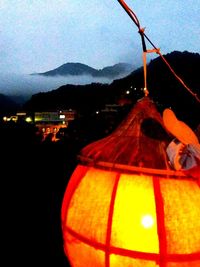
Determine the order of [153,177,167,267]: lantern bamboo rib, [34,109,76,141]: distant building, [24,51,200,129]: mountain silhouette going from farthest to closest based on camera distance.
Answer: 1. [34,109,76,141]: distant building
2. [24,51,200,129]: mountain silhouette
3. [153,177,167,267]: lantern bamboo rib

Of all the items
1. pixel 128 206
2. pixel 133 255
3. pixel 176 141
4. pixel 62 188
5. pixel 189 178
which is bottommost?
pixel 62 188

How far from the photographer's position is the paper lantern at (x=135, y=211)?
5.43 feet

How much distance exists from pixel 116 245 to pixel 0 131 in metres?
11.4

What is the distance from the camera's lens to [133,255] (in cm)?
167

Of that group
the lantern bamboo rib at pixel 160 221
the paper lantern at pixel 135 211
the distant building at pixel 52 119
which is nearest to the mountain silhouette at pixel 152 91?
the distant building at pixel 52 119

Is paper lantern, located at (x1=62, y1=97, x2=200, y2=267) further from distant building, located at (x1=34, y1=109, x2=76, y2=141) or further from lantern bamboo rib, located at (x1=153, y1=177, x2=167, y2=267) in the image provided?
distant building, located at (x1=34, y1=109, x2=76, y2=141)

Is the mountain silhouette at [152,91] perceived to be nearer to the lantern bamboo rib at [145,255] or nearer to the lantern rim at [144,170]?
the lantern rim at [144,170]

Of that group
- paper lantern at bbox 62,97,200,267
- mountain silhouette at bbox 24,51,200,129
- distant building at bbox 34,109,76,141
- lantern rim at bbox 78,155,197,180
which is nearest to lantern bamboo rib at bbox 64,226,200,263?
paper lantern at bbox 62,97,200,267

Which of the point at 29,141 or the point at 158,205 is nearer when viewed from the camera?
the point at 158,205

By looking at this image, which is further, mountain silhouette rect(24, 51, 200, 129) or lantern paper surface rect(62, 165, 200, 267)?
mountain silhouette rect(24, 51, 200, 129)

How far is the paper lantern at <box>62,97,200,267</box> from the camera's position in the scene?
5.43 ft

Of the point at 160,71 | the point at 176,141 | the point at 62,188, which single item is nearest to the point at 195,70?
the point at 160,71

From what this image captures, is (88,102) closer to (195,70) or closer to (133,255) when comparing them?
(195,70)

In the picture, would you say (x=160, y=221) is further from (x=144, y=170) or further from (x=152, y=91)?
(x=152, y=91)
